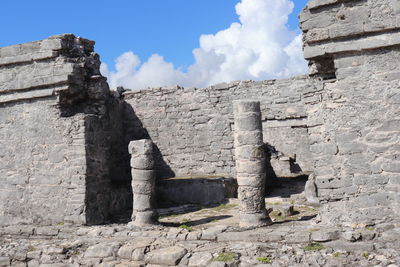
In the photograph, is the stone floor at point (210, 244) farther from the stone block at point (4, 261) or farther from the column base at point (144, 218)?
the column base at point (144, 218)

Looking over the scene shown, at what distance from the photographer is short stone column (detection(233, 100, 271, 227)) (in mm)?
7172

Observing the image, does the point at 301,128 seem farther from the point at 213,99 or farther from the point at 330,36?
the point at 330,36

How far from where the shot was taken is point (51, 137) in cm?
861

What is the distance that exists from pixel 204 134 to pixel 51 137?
4884 mm

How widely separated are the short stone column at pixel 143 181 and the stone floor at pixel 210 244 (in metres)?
0.37

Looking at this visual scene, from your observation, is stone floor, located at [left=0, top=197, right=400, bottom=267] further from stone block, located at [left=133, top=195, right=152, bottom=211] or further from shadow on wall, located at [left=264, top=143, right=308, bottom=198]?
shadow on wall, located at [left=264, top=143, right=308, bottom=198]

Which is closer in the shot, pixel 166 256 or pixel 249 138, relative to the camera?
pixel 166 256

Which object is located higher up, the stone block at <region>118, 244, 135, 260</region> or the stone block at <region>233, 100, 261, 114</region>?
the stone block at <region>233, 100, 261, 114</region>

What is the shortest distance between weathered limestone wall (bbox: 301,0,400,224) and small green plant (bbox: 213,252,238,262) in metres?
1.70

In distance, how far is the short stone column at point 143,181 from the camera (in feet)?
26.5

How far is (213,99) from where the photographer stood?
12.1m

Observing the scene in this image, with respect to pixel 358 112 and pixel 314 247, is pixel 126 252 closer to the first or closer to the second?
pixel 314 247

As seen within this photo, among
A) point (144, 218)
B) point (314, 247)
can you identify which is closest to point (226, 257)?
point (314, 247)

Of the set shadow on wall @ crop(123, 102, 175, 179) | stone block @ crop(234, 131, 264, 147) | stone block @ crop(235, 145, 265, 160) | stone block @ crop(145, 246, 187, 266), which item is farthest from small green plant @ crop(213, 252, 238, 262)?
shadow on wall @ crop(123, 102, 175, 179)
